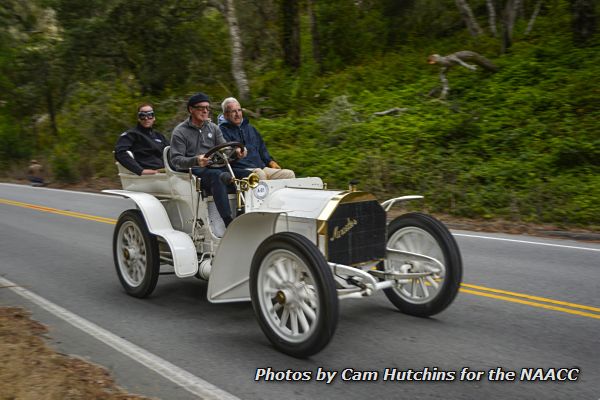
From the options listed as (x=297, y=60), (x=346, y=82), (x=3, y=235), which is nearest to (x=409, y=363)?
(x=3, y=235)

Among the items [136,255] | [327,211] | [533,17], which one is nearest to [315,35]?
[533,17]

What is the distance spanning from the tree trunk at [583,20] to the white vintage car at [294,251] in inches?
569

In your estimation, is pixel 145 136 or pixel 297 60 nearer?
pixel 145 136

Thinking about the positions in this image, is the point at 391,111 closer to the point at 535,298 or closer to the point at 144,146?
the point at 144,146

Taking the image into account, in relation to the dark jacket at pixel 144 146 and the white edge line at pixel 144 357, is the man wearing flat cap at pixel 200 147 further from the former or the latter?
the white edge line at pixel 144 357

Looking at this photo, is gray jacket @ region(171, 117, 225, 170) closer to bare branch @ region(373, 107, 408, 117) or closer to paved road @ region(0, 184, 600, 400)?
paved road @ region(0, 184, 600, 400)

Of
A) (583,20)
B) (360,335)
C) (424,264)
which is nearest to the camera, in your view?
(360,335)

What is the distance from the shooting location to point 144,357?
4.45 m

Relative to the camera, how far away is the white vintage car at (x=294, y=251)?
4336 millimetres

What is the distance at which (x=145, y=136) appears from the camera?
7141 mm

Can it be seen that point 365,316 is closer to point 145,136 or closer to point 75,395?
point 75,395

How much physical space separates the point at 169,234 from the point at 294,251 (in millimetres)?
2022

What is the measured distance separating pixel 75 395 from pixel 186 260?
208cm

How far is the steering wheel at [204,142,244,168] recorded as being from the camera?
18.2 ft
